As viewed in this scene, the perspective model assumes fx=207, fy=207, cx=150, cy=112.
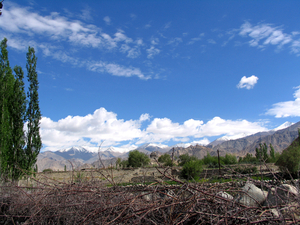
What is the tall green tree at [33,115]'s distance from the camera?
19.6 m

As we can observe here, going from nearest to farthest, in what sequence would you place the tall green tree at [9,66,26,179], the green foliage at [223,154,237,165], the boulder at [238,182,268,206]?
1. the boulder at [238,182,268,206]
2. the tall green tree at [9,66,26,179]
3. the green foliage at [223,154,237,165]

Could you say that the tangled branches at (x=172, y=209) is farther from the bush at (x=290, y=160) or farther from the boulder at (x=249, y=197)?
the bush at (x=290, y=160)

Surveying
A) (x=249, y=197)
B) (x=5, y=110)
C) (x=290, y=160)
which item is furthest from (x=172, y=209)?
(x=290, y=160)

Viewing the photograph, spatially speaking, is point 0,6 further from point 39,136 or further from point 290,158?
point 290,158

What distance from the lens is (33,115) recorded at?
20.8 meters

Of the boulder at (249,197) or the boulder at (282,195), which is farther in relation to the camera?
the boulder at (249,197)

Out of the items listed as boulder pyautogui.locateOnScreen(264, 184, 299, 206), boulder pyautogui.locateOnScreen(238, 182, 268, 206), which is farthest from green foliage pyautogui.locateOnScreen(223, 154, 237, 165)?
boulder pyautogui.locateOnScreen(264, 184, 299, 206)

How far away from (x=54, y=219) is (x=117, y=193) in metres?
1.19

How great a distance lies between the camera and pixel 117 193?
2.38 m

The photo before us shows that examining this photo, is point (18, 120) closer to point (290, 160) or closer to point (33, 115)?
point (33, 115)

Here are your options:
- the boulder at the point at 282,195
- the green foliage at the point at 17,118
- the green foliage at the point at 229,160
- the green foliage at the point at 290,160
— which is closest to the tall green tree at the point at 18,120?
the green foliage at the point at 17,118

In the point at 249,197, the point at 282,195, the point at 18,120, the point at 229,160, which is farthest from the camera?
the point at 229,160

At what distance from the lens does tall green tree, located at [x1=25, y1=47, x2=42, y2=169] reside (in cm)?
1961

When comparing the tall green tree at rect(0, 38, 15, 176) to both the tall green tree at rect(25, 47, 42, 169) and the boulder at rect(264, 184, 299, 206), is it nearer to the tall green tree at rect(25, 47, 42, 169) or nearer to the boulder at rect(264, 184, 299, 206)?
the tall green tree at rect(25, 47, 42, 169)
